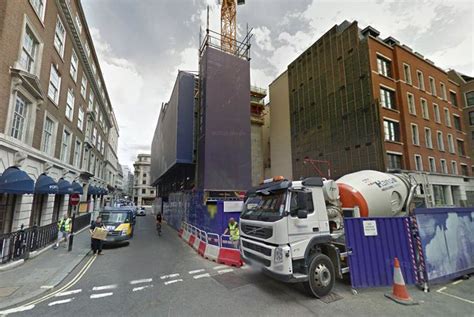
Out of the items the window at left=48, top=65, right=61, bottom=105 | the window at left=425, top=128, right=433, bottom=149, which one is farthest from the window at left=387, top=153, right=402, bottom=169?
the window at left=48, top=65, right=61, bottom=105

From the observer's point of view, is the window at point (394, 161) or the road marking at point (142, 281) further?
the window at point (394, 161)

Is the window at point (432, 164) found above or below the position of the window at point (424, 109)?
below

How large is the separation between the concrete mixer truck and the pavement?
6.15m

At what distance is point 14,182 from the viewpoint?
29.4ft

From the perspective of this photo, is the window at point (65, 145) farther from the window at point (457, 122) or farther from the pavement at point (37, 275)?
the window at point (457, 122)

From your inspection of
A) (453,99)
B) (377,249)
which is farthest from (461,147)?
(377,249)

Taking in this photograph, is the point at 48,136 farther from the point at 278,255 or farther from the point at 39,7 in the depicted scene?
the point at 278,255

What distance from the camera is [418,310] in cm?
529

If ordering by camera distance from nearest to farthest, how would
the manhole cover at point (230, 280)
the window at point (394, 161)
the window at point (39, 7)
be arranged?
the manhole cover at point (230, 280), the window at point (39, 7), the window at point (394, 161)

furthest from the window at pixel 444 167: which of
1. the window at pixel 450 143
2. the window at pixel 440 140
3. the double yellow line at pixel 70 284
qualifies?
the double yellow line at pixel 70 284

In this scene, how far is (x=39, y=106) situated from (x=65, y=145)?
6.80 meters

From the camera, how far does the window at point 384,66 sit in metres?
24.8

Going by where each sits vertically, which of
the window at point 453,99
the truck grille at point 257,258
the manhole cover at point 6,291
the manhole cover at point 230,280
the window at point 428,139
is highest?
the window at point 453,99

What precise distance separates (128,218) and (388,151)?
23365 mm
